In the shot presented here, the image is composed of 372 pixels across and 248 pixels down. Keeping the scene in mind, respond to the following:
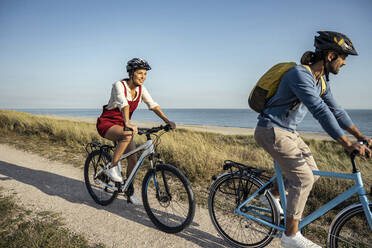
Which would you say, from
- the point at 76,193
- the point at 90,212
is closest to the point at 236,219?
the point at 90,212

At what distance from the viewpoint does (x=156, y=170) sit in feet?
11.0

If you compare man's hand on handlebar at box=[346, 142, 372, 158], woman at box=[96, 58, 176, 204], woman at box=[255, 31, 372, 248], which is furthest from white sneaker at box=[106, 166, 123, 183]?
man's hand on handlebar at box=[346, 142, 372, 158]

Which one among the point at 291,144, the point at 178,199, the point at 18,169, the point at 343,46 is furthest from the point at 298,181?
the point at 18,169

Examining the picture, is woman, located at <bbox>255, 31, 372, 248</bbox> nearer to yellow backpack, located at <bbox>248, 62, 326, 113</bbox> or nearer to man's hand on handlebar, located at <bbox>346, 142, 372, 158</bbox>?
yellow backpack, located at <bbox>248, 62, 326, 113</bbox>

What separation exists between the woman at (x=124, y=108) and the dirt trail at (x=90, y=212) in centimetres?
47

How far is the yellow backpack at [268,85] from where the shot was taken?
90.7 inches

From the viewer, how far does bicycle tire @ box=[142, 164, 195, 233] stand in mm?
3112

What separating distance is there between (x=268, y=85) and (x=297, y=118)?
46 centimetres

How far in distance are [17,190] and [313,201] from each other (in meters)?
5.31

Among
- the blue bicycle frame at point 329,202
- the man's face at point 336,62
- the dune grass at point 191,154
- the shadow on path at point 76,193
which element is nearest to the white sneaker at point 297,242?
the blue bicycle frame at point 329,202

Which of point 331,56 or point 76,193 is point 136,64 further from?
point 76,193

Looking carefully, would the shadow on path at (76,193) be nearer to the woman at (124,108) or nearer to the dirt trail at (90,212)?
the dirt trail at (90,212)

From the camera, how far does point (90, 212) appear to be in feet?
12.3

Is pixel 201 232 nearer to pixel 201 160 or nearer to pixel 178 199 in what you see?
pixel 178 199
